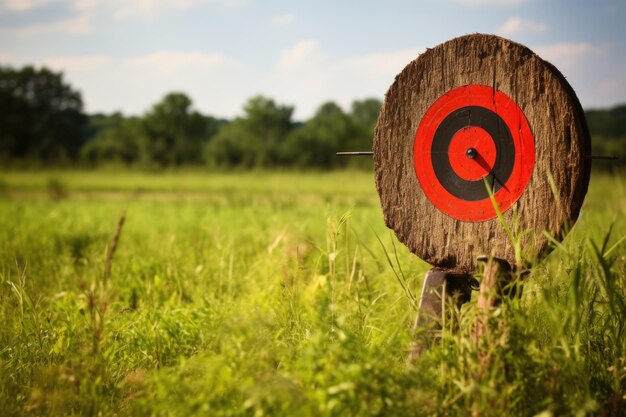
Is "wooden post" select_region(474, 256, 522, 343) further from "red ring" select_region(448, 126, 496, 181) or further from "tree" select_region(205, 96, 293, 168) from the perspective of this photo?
"tree" select_region(205, 96, 293, 168)

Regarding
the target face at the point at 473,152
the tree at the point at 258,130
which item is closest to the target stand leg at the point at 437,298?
the target face at the point at 473,152

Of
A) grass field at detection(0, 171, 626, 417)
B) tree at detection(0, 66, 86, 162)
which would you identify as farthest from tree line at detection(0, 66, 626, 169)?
grass field at detection(0, 171, 626, 417)

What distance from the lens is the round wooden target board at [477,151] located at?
6.61 feet

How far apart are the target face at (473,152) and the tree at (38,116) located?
136 feet

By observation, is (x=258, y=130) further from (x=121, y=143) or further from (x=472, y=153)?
(x=472, y=153)

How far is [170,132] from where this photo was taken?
64188 millimetres

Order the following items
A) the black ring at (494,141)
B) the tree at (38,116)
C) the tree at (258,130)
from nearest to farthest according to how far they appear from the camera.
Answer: the black ring at (494,141), the tree at (38,116), the tree at (258,130)

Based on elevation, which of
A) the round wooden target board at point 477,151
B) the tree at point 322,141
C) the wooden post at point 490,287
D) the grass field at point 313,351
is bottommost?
the grass field at point 313,351

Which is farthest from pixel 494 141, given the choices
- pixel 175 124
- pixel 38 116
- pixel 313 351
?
pixel 175 124

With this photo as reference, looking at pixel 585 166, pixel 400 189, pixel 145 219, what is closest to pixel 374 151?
pixel 400 189

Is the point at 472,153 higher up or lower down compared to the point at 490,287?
higher up

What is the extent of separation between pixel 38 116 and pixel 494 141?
59747 millimetres

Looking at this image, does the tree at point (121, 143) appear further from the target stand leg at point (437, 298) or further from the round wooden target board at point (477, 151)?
the target stand leg at point (437, 298)

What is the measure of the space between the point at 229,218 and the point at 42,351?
5386 mm
